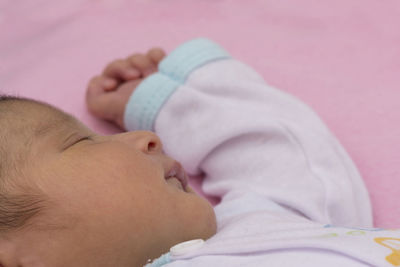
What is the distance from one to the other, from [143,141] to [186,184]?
0.11 metres

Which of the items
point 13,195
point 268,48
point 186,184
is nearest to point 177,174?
point 186,184

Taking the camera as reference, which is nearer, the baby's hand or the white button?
the white button

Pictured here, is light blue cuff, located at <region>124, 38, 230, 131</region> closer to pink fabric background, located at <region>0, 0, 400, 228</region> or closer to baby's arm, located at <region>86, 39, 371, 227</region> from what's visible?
baby's arm, located at <region>86, 39, 371, 227</region>

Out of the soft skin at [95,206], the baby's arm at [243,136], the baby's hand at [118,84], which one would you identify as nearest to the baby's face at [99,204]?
the soft skin at [95,206]

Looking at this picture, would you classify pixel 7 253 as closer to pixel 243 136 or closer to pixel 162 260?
pixel 162 260

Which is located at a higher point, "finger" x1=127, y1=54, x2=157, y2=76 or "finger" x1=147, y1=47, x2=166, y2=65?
"finger" x1=147, y1=47, x2=166, y2=65

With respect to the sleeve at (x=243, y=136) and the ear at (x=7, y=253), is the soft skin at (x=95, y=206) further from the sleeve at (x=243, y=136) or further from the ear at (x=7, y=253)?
the sleeve at (x=243, y=136)

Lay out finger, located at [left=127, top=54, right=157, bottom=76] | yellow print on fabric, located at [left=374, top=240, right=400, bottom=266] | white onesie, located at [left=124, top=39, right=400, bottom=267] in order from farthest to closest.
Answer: finger, located at [left=127, top=54, right=157, bottom=76] < white onesie, located at [left=124, top=39, right=400, bottom=267] < yellow print on fabric, located at [left=374, top=240, right=400, bottom=266]

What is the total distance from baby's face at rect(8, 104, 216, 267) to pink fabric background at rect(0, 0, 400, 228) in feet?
1.43

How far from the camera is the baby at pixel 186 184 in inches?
30.8

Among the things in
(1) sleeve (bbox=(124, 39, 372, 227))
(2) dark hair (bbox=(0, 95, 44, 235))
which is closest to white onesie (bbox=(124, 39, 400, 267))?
(1) sleeve (bbox=(124, 39, 372, 227))

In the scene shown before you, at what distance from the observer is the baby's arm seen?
106 centimetres

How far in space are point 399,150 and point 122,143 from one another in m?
0.60

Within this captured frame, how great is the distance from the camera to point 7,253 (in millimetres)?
772
